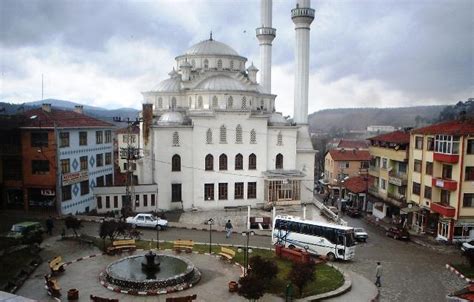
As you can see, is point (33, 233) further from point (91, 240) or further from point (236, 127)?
point (236, 127)

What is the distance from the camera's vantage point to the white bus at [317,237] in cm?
2153

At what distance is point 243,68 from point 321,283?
103ft

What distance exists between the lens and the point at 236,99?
3781cm

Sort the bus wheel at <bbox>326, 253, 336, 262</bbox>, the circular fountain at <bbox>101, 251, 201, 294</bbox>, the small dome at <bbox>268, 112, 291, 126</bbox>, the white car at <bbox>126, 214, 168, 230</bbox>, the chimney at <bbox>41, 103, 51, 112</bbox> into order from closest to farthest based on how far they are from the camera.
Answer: the circular fountain at <bbox>101, 251, 201, 294</bbox>
the bus wheel at <bbox>326, 253, 336, 262</bbox>
the white car at <bbox>126, 214, 168, 230</bbox>
the chimney at <bbox>41, 103, 51, 112</bbox>
the small dome at <bbox>268, 112, 291, 126</bbox>

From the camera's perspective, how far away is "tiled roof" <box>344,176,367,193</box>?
38562 millimetres

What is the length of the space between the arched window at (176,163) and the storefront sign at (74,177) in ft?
22.6

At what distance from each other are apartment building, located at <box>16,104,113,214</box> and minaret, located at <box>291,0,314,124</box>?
20144 mm

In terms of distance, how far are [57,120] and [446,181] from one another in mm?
27357

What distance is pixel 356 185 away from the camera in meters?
39.8

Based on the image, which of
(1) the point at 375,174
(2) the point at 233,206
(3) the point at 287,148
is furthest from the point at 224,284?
(1) the point at 375,174

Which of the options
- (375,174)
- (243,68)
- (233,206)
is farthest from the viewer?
(243,68)

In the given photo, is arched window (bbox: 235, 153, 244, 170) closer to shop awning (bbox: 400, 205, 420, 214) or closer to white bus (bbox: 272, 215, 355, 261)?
white bus (bbox: 272, 215, 355, 261)

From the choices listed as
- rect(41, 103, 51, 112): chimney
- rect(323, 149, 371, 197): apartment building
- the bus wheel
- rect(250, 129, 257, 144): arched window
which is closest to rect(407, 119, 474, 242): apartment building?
the bus wheel

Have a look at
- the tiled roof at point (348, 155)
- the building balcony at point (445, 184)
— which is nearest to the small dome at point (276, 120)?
the tiled roof at point (348, 155)
